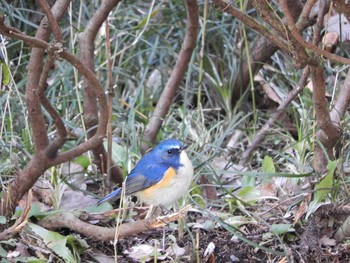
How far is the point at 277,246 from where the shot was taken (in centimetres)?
417

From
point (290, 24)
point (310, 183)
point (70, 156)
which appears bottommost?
point (310, 183)

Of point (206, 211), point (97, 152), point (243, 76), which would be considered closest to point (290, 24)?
point (206, 211)

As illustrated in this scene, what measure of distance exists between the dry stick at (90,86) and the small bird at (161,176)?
0.33m

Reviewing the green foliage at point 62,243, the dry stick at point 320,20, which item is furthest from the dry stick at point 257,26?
the green foliage at point 62,243

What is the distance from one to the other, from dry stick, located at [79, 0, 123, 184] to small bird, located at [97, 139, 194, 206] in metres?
0.33

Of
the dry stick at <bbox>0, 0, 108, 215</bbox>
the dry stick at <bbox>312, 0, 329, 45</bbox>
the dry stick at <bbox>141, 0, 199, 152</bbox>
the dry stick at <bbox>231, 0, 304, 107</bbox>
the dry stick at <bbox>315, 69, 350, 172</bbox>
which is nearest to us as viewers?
the dry stick at <bbox>0, 0, 108, 215</bbox>

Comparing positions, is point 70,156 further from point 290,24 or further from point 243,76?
point 243,76

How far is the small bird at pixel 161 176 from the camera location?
4039mm

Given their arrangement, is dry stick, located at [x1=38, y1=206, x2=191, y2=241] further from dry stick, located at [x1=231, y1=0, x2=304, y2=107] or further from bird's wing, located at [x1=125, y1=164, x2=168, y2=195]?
dry stick, located at [x1=231, y1=0, x2=304, y2=107]

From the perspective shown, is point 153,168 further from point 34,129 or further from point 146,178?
point 34,129

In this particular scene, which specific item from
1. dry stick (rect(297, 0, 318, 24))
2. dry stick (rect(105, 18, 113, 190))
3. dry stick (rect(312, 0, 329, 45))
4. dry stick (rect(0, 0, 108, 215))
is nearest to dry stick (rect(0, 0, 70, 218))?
dry stick (rect(0, 0, 108, 215))

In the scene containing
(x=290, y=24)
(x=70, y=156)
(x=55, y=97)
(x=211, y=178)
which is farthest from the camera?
(x=55, y=97)

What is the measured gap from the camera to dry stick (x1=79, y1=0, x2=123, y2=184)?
14.3 feet

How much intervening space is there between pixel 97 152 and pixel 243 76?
1700mm
